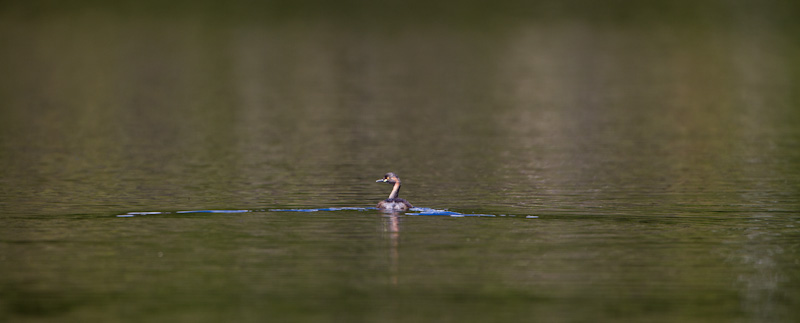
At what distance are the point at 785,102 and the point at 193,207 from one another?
35.6 metres

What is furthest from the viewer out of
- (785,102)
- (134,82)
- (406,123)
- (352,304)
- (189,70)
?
(189,70)

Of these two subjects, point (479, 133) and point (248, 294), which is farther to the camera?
point (479, 133)

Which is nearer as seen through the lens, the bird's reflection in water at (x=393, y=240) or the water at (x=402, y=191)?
the water at (x=402, y=191)

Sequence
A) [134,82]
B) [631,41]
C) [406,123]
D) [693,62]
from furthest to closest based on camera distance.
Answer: [631,41] → [693,62] → [134,82] → [406,123]

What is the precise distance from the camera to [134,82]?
71.9 meters

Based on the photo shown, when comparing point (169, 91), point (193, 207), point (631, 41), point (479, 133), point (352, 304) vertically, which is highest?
point (631, 41)

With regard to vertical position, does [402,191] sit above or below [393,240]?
above

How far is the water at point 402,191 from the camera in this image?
2128cm

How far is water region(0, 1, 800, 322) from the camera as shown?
21.3 meters

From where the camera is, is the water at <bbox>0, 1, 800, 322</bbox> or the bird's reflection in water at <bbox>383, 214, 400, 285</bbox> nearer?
the water at <bbox>0, 1, 800, 322</bbox>

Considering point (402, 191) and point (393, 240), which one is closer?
point (393, 240)

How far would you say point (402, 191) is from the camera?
3366 cm

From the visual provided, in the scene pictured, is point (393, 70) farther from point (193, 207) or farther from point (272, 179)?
point (193, 207)

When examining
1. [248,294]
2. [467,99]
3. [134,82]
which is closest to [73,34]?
[134,82]
